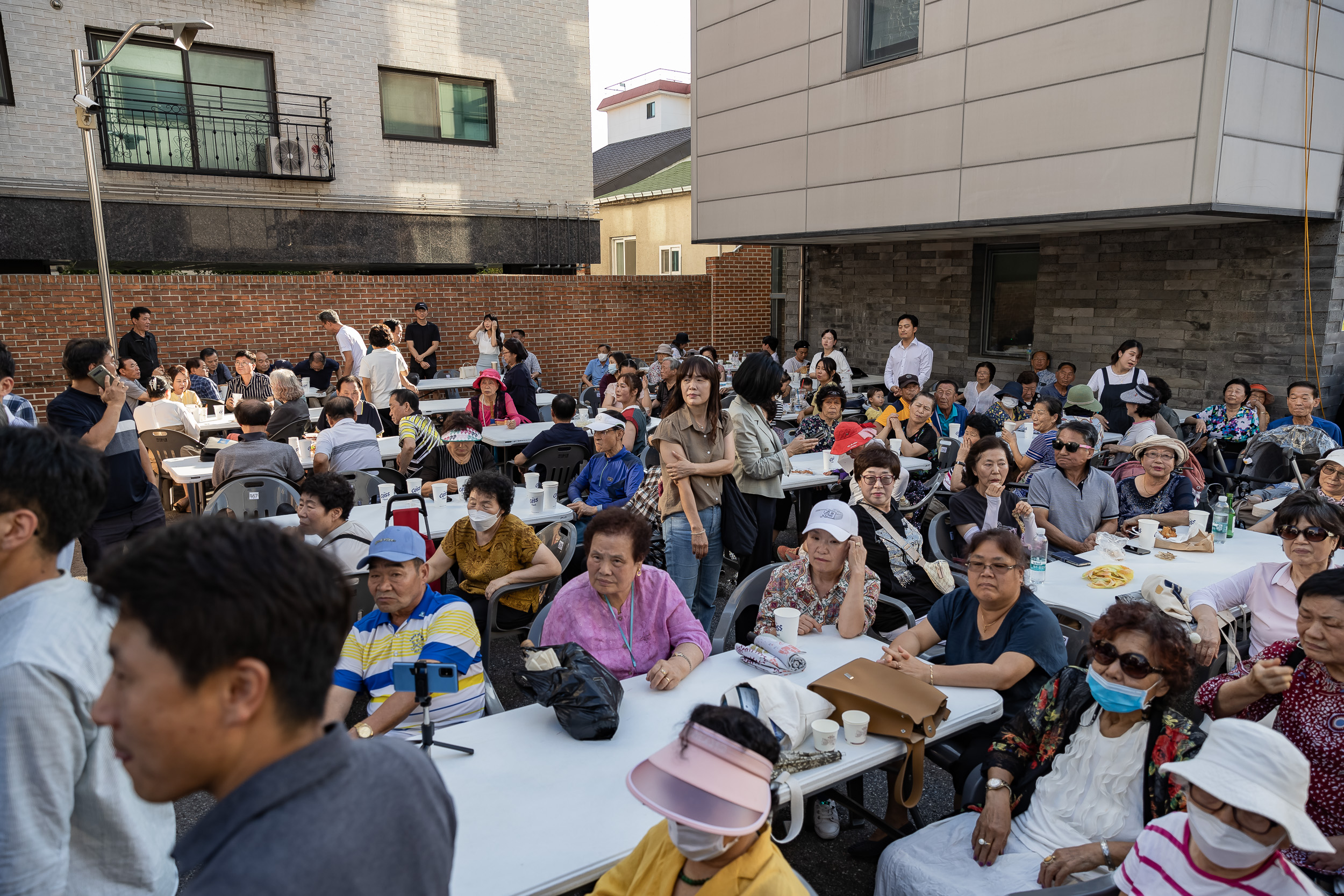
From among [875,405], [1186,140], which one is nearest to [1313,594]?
[875,405]

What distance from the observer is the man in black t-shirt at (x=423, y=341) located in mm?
13055

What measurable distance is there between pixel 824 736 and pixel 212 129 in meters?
14.6

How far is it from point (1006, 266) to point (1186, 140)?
171 inches

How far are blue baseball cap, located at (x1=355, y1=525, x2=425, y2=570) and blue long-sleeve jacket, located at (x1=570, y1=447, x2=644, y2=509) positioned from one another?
2.50 meters

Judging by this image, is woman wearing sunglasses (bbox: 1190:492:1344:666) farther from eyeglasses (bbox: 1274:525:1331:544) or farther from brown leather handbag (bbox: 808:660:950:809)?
brown leather handbag (bbox: 808:660:950:809)

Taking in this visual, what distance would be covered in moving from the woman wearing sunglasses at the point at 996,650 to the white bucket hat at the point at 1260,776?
1121 millimetres

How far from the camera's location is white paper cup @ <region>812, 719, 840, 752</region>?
8.20ft

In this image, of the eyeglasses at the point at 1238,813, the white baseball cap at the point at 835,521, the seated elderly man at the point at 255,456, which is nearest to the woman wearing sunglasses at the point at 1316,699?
the eyeglasses at the point at 1238,813

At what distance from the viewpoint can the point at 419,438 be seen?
6.24 m

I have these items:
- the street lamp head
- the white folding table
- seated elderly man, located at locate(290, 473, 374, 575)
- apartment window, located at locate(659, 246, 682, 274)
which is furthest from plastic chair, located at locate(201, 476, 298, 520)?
apartment window, located at locate(659, 246, 682, 274)

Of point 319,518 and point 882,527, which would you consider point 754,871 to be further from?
point 319,518

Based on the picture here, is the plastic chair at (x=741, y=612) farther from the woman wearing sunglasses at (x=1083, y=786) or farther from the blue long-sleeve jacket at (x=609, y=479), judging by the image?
the blue long-sleeve jacket at (x=609, y=479)

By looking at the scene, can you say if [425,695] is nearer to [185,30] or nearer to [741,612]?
[741,612]

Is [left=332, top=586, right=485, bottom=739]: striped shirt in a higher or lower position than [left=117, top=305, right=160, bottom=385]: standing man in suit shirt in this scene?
lower
